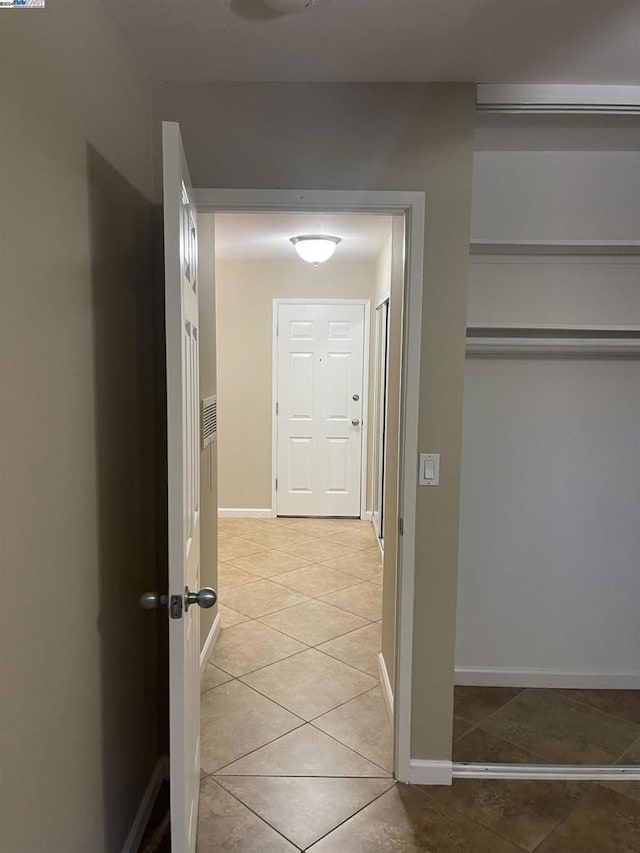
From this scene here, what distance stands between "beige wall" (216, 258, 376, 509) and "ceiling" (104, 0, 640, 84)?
3.63 metres

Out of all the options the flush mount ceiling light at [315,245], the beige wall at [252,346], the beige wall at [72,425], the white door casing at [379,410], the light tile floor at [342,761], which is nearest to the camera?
the beige wall at [72,425]

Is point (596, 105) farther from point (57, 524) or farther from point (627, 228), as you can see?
point (57, 524)

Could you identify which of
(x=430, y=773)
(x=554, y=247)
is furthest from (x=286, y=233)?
(x=430, y=773)

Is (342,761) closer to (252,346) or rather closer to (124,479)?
(124,479)

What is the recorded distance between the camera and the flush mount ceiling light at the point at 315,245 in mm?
4298

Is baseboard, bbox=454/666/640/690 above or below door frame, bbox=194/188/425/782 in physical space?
below

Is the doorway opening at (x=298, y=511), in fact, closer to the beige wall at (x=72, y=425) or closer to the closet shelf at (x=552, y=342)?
the beige wall at (x=72, y=425)

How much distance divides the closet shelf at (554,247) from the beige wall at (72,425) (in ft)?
4.65

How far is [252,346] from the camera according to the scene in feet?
18.8

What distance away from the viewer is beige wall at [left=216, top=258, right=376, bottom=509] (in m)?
5.63

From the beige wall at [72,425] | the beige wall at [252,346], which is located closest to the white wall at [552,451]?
the beige wall at [72,425]

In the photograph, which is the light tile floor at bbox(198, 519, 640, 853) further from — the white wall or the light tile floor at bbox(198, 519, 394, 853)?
the white wall

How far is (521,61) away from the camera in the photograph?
1.84 m

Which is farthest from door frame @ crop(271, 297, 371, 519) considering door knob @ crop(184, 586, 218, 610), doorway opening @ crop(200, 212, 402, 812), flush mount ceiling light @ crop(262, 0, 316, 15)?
door knob @ crop(184, 586, 218, 610)
